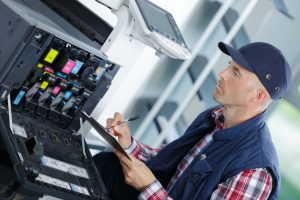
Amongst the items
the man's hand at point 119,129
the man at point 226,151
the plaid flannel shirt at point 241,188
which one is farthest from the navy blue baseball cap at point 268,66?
the man's hand at point 119,129

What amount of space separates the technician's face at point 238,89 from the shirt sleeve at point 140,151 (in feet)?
1.66

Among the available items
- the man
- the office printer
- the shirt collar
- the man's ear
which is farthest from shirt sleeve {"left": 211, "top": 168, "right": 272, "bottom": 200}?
the office printer

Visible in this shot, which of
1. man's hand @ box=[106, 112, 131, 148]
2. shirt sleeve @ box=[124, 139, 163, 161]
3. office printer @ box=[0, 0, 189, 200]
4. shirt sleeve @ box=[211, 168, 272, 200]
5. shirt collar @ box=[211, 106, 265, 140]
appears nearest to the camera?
office printer @ box=[0, 0, 189, 200]

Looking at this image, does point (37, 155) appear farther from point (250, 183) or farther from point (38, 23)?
point (250, 183)

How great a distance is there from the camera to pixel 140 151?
9.34 feet

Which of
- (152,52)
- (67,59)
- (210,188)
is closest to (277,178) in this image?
(210,188)

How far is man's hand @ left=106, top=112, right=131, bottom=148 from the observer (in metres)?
2.63

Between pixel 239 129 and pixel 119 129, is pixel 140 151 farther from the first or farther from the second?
pixel 239 129

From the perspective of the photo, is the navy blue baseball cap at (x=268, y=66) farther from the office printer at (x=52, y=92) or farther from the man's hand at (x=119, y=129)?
the man's hand at (x=119, y=129)


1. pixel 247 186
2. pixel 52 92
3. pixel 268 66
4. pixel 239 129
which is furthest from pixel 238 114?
pixel 52 92

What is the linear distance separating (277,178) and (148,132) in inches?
73.8

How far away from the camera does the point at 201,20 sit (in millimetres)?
4059

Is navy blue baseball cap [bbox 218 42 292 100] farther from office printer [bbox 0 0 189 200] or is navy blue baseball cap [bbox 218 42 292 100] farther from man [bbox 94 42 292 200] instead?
office printer [bbox 0 0 189 200]

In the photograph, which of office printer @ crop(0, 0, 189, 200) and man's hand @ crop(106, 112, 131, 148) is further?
man's hand @ crop(106, 112, 131, 148)
